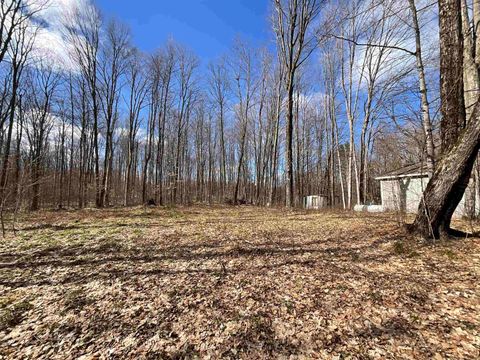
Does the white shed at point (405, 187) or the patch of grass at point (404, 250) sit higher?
the white shed at point (405, 187)

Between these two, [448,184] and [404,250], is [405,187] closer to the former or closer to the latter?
[448,184]

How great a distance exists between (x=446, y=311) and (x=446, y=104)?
387 centimetres

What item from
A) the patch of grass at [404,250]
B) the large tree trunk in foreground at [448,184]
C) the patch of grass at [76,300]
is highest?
the large tree trunk in foreground at [448,184]

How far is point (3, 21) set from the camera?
11727mm

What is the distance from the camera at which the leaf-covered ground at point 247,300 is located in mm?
2162

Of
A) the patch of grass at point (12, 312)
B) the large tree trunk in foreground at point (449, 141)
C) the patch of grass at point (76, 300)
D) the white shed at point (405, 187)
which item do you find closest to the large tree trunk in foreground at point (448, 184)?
the large tree trunk in foreground at point (449, 141)

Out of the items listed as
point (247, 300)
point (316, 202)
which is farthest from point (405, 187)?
point (247, 300)

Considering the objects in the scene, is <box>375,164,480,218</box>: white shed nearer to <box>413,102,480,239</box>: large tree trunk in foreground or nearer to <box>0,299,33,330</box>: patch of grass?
<box>413,102,480,239</box>: large tree trunk in foreground

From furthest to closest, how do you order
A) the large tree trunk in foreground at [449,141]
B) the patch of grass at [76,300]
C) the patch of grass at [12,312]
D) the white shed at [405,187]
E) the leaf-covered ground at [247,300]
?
the white shed at [405,187] → the large tree trunk in foreground at [449,141] → the patch of grass at [76,300] → the patch of grass at [12,312] → the leaf-covered ground at [247,300]

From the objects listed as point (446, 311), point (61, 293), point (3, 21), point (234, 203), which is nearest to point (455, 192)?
point (446, 311)

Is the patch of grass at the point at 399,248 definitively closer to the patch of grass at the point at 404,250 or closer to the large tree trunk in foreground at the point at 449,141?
the patch of grass at the point at 404,250

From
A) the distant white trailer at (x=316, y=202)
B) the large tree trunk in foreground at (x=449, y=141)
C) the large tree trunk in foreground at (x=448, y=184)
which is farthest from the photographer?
the distant white trailer at (x=316, y=202)

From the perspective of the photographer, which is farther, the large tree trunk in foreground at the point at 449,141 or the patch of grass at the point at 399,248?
the patch of grass at the point at 399,248

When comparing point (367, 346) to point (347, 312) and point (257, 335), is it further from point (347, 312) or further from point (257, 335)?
point (257, 335)
